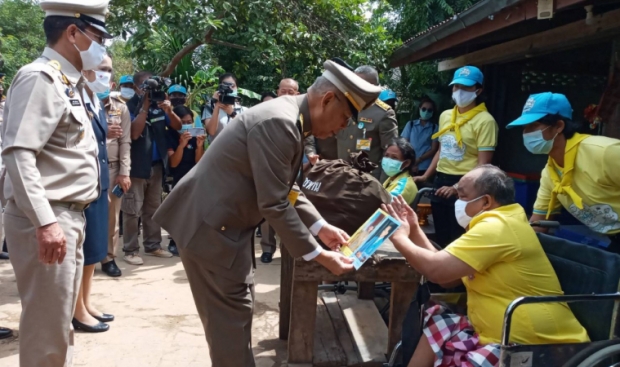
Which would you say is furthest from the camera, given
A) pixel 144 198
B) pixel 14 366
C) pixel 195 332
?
pixel 144 198

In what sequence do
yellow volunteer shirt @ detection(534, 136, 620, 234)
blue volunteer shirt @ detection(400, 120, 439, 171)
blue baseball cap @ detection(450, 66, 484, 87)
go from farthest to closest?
blue volunteer shirt @ detection(400, 120, 439, 171), blue baseball cap @ detection(450, 66, 484, 87), yellow volunteer shirt @ detection(534, 136, 620, 234)

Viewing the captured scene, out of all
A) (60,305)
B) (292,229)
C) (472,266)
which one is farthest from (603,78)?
(60,305)

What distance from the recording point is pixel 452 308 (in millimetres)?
2770

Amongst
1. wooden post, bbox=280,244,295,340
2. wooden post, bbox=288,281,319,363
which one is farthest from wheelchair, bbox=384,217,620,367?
wooden post, bbox=280,244,295,340

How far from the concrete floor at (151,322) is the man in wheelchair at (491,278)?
4.48 ft

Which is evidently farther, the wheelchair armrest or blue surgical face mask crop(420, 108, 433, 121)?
blue surgical face mask crop(420, 108, 433, 121)

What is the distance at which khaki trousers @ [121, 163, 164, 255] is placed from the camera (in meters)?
5.43

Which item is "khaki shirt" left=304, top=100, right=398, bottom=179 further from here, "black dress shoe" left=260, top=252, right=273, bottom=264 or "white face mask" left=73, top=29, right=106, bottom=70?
"white face mask" left=73, top=29, right=106, bottom=70

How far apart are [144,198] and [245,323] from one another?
137 inches

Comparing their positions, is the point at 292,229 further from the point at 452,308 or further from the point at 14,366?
the point at 14,366

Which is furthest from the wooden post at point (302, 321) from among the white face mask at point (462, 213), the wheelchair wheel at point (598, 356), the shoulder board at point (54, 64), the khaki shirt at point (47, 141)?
the shoulder board at point (54, 64)

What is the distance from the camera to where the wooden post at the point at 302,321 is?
120 inches

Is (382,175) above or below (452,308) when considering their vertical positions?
above

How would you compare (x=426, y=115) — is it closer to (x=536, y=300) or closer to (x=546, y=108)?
(x=546, y=108)
